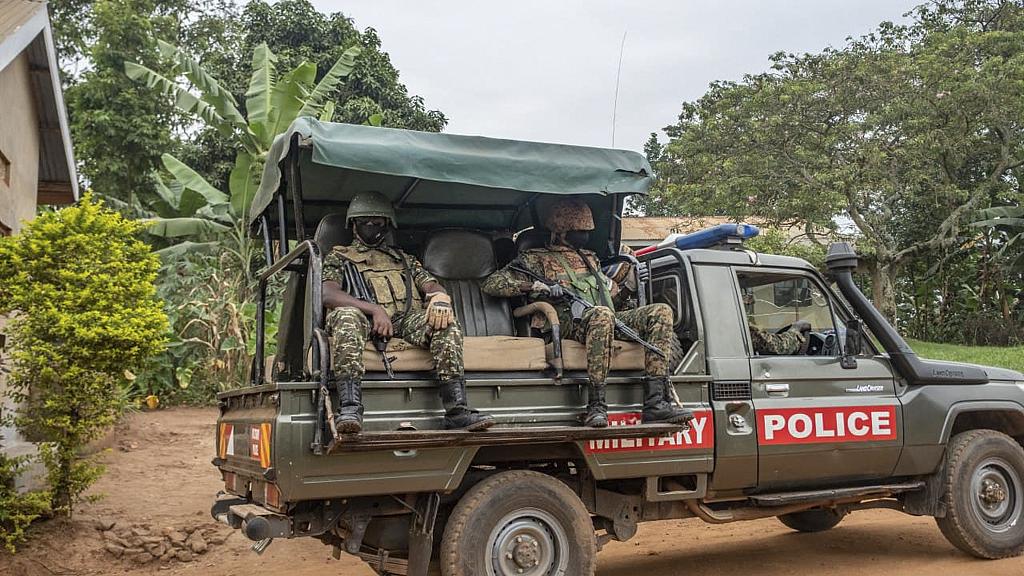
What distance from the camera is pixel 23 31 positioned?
29.9 ft

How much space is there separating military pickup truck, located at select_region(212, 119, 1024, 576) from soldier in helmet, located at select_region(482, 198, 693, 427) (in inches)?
5.4

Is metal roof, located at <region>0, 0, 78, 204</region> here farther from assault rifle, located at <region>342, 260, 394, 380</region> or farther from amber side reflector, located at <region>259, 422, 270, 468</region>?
amber side reflector, located at <region>259, 422, 270, 468</region>

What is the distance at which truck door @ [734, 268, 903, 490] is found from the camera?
509cm

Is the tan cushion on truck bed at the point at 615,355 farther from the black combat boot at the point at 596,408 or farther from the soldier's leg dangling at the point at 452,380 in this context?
the soldier's leg dangling at the point at 452,380

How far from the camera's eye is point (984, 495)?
5.70 metres

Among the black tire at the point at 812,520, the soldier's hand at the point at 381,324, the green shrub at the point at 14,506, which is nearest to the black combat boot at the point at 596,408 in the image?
the soldier's hand at the point at 381,324

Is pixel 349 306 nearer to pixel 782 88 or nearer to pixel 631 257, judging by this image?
pixel 631 257

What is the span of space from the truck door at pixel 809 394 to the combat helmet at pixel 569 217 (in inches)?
41.7

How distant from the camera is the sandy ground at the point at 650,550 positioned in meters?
5.64

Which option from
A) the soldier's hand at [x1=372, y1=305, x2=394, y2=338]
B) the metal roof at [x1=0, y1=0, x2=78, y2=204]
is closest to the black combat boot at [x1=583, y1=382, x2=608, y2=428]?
the soldier's hand at [x1=372, y1=305, x2=394, y2=338]

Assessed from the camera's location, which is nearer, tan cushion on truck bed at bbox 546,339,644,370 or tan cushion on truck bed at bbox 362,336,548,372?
tan cushion on truck bed at bbox 362,336,548,372

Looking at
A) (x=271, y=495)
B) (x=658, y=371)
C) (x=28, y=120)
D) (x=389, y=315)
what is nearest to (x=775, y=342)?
(x=658, y=371)

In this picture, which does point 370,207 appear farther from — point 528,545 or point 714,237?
point 714,237

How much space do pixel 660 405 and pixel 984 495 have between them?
280 centimetres
